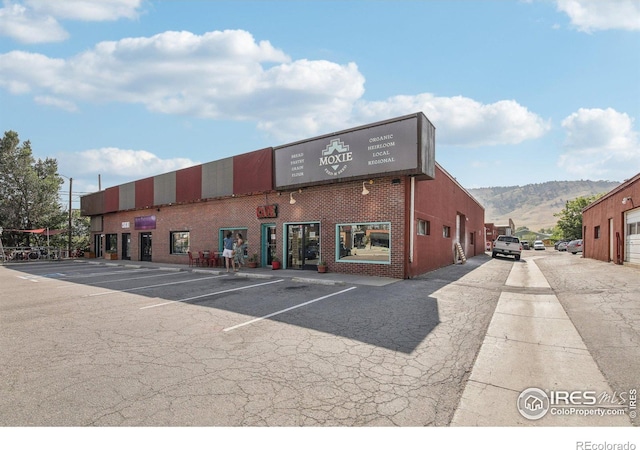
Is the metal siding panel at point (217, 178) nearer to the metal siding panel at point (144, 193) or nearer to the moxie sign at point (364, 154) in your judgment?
the moxie sign at point (364, 154)

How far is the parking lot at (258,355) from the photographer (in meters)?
3.12

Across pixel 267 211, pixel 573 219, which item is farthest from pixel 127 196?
pixel 573 219

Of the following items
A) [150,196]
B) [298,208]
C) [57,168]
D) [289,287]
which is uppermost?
[57,168]

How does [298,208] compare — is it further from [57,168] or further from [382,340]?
[57,168]

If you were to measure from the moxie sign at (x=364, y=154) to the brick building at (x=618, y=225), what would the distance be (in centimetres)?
1048

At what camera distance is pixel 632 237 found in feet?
49.8

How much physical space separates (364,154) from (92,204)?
1104 inches

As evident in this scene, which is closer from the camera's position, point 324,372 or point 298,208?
point 324,372

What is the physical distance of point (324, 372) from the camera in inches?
158

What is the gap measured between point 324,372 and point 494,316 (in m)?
4.73

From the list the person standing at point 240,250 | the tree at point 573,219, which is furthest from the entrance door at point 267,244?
the tree at point 573,219

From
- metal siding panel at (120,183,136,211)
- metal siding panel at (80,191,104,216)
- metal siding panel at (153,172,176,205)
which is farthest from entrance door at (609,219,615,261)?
metal siding panel at (80,191,104,216)

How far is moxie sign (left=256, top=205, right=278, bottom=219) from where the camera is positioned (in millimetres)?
15971
